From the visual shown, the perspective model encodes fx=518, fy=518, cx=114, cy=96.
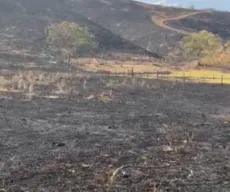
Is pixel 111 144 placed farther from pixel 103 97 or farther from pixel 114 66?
pixel 114 66

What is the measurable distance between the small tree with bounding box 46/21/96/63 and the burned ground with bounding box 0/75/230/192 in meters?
44.1

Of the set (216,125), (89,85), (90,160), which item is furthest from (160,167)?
(89,85)

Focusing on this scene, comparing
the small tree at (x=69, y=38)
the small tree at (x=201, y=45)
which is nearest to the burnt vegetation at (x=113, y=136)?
the small tree at (x=69, y=38)

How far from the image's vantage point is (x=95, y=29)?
108000 mm

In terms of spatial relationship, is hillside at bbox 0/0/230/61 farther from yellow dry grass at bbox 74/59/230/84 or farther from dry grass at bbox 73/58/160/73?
yellow dry grass at bbox 74/59/230/84

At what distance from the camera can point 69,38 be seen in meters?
78.9

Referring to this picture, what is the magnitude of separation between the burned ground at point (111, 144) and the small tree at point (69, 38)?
44.1 meters

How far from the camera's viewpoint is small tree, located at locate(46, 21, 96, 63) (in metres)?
78.8

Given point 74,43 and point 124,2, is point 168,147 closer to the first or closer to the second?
point 74,43

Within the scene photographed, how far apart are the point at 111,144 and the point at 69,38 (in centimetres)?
6113

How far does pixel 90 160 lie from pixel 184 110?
53.3 feet

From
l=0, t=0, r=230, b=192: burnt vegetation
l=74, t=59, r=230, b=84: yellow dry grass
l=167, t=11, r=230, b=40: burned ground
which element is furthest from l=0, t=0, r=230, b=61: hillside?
l=0, t=0, r=230, b=192: burnt vegetation

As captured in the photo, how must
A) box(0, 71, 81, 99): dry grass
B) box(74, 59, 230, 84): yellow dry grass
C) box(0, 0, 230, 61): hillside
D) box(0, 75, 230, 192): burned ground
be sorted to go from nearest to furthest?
1. box(0, 75, 230, 192): burned ground
2. box(0, 71, 81, 99): dry grass
3. box(74, 59, 230, 84): yellow dry grass
4. box(0, 0, 230, 61): hillside

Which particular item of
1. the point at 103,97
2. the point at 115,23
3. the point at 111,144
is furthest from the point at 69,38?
the point at 111,144
